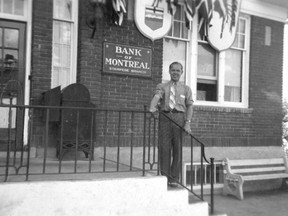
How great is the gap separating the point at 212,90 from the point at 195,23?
4.77ft

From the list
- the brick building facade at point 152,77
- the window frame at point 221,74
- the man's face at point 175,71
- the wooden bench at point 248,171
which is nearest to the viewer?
the man's face at point 175,71

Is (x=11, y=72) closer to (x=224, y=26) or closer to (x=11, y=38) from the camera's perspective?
(x=11, y=38)

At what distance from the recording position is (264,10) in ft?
25.7

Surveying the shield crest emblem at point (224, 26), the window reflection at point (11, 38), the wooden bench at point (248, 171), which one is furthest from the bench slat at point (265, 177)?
the window reflection at point (11, 38)

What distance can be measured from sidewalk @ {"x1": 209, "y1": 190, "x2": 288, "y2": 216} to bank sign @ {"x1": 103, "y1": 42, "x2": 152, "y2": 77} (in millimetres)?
2708

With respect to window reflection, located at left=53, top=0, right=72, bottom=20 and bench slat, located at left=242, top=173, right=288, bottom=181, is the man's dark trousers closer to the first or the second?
bench slat, located at left=242, top=173, right=288, bottom=181

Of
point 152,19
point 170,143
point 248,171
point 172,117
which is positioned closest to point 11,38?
point 152,19

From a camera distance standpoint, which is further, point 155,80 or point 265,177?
point 265,177

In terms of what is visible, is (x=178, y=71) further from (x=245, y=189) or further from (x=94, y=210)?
(x=245, y=189)

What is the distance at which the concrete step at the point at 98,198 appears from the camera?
360cm

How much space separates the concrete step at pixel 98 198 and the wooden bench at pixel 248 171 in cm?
226

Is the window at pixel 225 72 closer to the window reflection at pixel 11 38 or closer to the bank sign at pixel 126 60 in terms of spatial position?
the bank sign at pixel 126 60

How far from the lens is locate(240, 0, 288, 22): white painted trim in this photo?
757cm

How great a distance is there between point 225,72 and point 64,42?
11.8ft
